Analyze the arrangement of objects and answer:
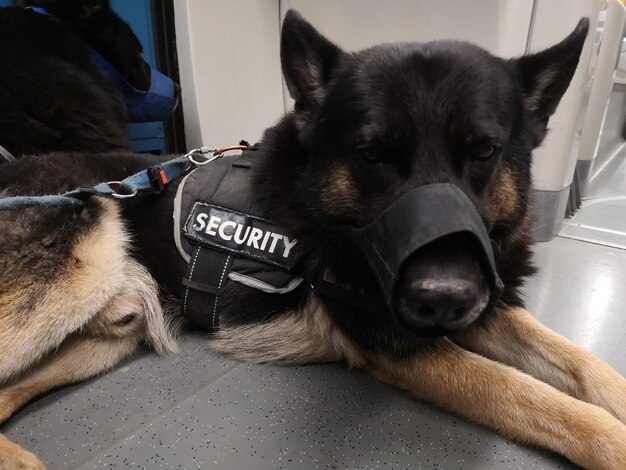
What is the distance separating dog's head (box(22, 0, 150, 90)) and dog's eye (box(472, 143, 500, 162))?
170 cm

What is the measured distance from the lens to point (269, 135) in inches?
47.9

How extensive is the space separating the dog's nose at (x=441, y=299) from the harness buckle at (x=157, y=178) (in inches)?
33.3

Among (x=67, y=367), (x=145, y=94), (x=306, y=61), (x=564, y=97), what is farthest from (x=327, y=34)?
(x=67, y=367)

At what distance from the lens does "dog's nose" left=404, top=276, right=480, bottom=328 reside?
0.70 metres

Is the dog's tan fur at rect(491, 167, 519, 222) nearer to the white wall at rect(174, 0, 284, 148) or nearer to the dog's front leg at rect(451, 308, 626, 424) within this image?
the dog's front leg at rect(451, 308, 626, 424)

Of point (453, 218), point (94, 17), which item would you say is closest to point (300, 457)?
point (453, 218)

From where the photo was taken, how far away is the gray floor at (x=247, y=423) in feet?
3.04

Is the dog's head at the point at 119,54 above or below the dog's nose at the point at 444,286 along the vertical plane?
above

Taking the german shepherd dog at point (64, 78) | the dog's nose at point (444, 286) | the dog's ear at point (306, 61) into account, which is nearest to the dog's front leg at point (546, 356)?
the dog's nose at point (444, 286)

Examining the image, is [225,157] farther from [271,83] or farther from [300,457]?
[271,83]

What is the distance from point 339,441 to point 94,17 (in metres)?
1.98

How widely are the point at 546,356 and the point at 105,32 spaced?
83.5 inches

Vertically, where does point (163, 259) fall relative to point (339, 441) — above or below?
above

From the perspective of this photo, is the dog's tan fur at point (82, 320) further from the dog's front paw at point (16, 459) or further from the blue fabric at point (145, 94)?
the blue fabric at point (145, 94)
